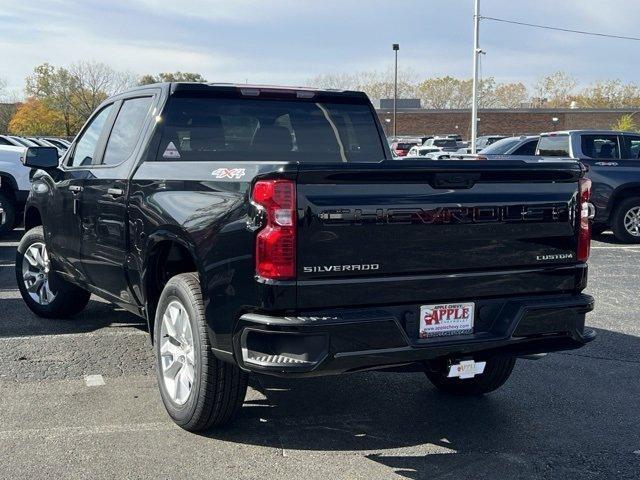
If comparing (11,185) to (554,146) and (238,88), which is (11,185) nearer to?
(238,88)

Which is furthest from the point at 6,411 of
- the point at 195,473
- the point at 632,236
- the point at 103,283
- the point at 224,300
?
the point at 632,236

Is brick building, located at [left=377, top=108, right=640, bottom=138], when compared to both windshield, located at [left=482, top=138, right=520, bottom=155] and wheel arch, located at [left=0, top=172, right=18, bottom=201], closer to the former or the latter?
windshield, located at [left=482, top=138, right=520, bottom=155]

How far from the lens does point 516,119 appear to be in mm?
67625

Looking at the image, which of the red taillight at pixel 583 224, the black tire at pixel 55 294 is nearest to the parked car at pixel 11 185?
the black tire at pixel 55 294

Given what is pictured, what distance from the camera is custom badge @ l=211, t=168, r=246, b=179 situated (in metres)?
3.70

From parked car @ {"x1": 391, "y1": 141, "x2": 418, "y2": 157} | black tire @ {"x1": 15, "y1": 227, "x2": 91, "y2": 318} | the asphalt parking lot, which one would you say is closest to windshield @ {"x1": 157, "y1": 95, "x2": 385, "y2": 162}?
the asphalt parking lot

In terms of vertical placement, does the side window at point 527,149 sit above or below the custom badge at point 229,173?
above

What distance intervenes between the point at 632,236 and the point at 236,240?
11.1 meters

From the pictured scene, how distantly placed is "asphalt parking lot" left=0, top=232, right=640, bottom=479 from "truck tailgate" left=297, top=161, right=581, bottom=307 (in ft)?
3.40

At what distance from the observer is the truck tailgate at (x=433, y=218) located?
3.51 m

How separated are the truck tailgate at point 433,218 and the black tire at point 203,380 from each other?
779 mm

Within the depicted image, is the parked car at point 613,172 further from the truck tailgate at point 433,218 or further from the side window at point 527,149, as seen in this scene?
the truck tailgate at point 433,218

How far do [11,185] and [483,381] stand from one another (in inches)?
389


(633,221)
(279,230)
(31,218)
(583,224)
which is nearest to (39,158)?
(31,218)
